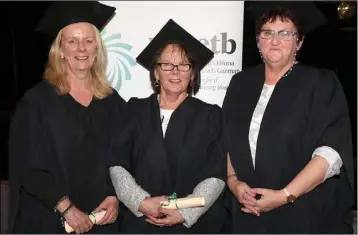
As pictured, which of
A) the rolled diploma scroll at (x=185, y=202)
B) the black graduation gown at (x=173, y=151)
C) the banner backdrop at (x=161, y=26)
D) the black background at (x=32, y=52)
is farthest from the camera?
the black background at (x=32, y=52)

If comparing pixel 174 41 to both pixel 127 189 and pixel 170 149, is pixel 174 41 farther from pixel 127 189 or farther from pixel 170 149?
pixel 127 189

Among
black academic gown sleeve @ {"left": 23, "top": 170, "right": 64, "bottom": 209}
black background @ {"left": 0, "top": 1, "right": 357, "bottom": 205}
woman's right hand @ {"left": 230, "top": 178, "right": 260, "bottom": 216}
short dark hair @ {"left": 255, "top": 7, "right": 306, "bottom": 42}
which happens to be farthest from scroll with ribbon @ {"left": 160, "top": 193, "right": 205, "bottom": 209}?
black background @ {"left": 0, "top": 1, "right": 357, "bottom": 205}

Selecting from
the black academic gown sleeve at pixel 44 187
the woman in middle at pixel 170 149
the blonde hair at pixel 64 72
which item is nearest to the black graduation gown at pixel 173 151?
the woman in middle at pixel 170 149

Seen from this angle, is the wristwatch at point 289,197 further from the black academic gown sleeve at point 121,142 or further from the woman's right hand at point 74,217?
the woman's right hand at point 74,217

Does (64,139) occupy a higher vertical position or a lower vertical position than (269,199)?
higher

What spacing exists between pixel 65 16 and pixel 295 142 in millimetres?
1392

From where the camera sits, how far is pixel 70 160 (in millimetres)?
2553

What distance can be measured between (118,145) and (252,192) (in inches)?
29.6

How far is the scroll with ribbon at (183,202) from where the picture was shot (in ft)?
8.00

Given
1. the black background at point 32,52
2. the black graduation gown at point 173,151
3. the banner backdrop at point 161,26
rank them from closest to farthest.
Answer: the black graduation gown at point 173,151
the banner backdrop at point 161,26
the black background at point 32,52

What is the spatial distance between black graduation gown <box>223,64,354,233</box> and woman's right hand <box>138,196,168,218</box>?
457 mm

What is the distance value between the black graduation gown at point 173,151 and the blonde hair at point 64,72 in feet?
0.72

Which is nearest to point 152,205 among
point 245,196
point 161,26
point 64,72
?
point 245,196

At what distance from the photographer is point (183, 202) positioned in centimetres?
245
